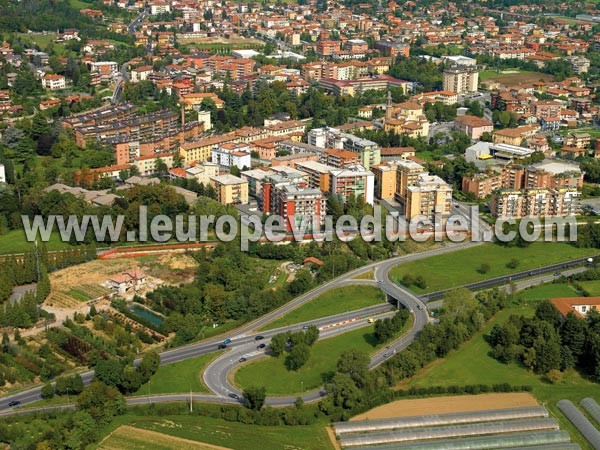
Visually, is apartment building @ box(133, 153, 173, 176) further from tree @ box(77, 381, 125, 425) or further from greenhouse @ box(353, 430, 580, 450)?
greenhouse @ box(353, 430, 580, 450)

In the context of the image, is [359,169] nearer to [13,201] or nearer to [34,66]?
[13,201]

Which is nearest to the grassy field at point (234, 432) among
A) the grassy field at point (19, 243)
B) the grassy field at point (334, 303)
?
the grassy field at point (334, 303)

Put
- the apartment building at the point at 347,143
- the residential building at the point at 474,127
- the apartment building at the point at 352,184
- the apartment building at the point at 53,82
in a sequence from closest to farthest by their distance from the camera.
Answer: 1. the apartment building at the point at 352,184
2. the apartment building at the point at 347,143
3. the residential building at the point at 474,127
4. the apartment building at the point at 53,82

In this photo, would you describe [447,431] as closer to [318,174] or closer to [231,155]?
[318,174]

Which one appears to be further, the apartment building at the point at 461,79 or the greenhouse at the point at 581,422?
the apartment building at the point at 461,79

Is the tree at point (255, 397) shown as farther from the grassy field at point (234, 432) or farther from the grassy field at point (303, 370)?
the grassy field at point (303, 370)

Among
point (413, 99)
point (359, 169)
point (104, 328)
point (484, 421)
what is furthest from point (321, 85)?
point (484, 421)

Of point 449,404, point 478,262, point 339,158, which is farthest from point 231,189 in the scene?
point 449,404
